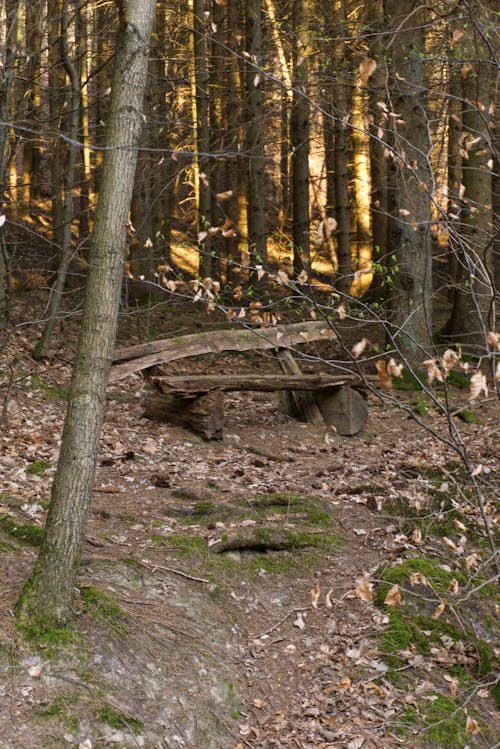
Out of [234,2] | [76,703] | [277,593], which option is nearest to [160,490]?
[277,593]

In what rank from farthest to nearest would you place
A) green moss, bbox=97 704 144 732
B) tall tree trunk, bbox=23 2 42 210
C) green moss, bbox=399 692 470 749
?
1. tall tree trunk, bbox=23 2 42 210
2. green moss, bbox=399 692 470 749
3. green moss, bbox=97 704 144 732

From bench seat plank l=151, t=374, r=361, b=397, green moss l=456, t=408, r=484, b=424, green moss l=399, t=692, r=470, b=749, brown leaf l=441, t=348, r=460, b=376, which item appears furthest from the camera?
green moss l=456, t=408, r=484, b=424

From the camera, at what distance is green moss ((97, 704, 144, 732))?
455cm

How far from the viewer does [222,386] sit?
364 inches

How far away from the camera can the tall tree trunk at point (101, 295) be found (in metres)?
4.72

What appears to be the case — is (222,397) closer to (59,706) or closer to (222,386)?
(222,386)

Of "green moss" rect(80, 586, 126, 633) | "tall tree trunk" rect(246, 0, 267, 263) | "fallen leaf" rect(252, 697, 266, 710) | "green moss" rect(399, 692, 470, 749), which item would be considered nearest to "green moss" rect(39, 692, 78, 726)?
"green moss" rect(80, 586, 126, 633)

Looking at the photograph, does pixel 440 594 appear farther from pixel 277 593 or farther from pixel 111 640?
pixel 111 640

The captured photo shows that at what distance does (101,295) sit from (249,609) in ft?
9.23

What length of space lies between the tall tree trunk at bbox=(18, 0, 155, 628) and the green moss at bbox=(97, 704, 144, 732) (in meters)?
0.66

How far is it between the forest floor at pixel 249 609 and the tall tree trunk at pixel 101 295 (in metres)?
0.61

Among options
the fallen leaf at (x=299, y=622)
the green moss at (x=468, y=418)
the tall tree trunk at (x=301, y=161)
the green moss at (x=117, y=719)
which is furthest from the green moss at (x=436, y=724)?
the tall tree trunk at (x=301, y=161)

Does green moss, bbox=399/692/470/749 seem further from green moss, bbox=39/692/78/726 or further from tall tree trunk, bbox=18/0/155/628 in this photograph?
tall tree trunk, bbox=18/0/155/628

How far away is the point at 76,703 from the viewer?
455 cm
